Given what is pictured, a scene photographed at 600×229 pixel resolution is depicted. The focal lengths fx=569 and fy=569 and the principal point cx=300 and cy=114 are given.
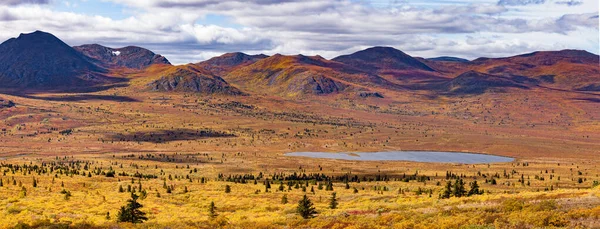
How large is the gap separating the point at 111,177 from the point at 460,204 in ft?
192

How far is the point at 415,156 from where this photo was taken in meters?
179

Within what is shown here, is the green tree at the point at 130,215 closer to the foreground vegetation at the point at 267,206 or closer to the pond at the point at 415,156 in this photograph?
the foreground vegetation at the point at 267,206

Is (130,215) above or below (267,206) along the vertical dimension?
above

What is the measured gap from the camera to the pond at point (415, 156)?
169m

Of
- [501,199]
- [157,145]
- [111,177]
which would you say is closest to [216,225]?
[501,199]

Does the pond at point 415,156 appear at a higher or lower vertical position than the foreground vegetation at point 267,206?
lower

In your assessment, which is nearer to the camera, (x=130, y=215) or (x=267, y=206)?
(x=130, y=215)

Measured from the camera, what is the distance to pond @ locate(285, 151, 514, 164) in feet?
554

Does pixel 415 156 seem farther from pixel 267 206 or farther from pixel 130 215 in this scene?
pixel 130 215

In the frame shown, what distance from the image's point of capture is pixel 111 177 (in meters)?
88.2

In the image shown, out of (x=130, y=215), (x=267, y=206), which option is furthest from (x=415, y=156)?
(x=130, y=215)

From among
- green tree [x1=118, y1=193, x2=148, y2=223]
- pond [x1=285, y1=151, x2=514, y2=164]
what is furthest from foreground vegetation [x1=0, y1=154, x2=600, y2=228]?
pond [x1=285, y1=151, x2=514, y2=164]

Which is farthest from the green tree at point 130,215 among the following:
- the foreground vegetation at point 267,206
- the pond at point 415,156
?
the pond at point 415,156

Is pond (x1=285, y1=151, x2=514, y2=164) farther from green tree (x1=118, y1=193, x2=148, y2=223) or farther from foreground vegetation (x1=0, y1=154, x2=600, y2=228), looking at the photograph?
green tree (x1=118, y1=193, x2=148, y2=223)
